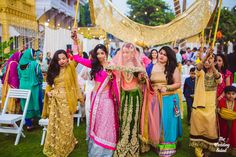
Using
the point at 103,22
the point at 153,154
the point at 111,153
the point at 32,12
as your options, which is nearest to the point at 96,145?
the point at 111,153

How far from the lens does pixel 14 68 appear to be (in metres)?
5.23

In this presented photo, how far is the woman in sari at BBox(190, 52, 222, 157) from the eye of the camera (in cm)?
368

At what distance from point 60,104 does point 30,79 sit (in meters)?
1.60

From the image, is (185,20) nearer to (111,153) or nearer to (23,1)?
(111,153)

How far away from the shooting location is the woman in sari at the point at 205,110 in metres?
3.68

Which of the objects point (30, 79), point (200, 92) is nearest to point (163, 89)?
point (200, 92)

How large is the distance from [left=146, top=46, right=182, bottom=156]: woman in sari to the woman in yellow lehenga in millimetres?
1189

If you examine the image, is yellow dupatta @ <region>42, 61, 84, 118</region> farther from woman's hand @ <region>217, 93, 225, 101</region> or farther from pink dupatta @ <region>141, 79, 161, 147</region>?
woman's hand @ <region>217, 93, 225, 101</region>

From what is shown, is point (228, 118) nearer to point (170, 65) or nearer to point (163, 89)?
point (163, 89)

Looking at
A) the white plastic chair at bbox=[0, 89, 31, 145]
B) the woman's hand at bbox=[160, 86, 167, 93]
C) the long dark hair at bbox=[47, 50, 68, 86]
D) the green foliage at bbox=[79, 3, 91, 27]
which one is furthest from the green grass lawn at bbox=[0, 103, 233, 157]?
the green foliage at bbox=[79, 3, 91, 27]

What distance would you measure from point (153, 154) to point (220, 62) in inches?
68.6

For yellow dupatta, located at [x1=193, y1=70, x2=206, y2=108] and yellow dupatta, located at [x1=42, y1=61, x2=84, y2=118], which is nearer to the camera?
yellow dupatta, located at [x1=193, y1=70, x2=206, y2=108]

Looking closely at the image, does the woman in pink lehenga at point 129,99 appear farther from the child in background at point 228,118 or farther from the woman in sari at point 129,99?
the child in background at point 228,118

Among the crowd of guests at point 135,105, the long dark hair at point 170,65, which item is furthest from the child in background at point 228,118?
the long dark hair at point 170,65
